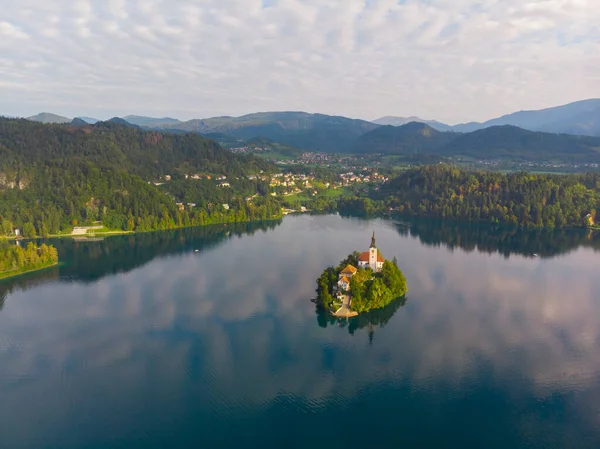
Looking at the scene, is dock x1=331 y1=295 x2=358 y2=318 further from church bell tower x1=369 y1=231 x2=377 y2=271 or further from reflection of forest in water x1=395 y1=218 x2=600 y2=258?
reflection of forest in water x1=395 y1=218 x2=600 y2=258

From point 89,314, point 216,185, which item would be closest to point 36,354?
point 89,314

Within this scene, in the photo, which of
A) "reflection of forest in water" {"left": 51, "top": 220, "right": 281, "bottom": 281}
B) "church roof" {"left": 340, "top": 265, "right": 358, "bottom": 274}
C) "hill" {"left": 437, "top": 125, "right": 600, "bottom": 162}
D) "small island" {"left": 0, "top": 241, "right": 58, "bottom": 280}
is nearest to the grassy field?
"reflection of forest in water" {"left": 51, "top": 220, "right": 281, "bottom": 281}

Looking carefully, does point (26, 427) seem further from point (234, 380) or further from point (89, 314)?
point (89, 314)

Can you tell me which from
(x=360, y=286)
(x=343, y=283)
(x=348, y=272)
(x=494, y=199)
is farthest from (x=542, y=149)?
(x=360, y=286)

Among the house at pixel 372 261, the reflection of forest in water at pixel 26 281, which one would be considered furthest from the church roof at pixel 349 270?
the reflection of forest in water at pixel 26 281

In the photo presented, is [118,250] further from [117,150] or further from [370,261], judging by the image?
[117,150]
